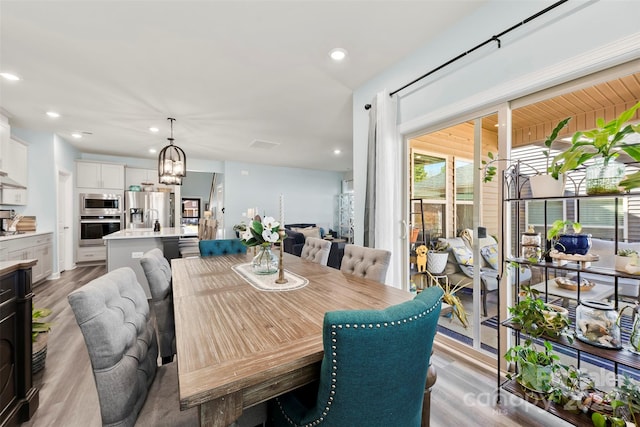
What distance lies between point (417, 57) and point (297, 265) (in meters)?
2.21

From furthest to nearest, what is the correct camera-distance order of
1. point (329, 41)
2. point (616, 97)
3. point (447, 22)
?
1. point (329, 41)
2. point (447, 22)
3. point (616, 97)

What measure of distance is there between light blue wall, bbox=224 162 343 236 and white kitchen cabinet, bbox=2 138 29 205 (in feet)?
12.3

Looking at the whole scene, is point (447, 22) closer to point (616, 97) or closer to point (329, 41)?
point (329, 41)

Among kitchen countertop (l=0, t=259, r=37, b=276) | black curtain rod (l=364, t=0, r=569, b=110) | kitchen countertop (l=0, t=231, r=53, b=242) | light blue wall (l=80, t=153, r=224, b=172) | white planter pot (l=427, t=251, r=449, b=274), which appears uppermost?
light blue wall (l=80, t=153, r=224, b=172)

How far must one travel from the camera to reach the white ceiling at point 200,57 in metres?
1.95

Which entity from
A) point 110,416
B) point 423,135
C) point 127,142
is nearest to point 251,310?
point 110,416

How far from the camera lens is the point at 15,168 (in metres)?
4.15

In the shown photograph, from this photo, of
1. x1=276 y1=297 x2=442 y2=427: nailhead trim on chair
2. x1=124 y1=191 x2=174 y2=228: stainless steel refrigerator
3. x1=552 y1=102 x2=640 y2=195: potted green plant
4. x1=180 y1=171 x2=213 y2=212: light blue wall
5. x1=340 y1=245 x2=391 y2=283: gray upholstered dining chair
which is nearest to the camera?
x1=276 y1=297 x2=442 y2=427: nailhead trim on chair

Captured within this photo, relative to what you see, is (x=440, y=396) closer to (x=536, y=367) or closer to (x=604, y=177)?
(x=536, y=367)

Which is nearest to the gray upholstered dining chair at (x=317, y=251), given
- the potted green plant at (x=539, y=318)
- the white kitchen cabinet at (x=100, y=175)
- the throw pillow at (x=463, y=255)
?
the throw pillow at (x=463, y=255)

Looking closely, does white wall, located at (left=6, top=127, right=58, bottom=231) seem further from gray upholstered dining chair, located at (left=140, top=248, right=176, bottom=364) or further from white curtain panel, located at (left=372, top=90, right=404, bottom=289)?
white curtain panel, located at (left=372, top=90, right=404, bottom=289)

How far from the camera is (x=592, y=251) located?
5.12 feet

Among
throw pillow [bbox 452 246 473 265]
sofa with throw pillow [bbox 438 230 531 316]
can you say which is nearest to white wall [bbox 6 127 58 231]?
sofa with throw pillow [bbox 438 230 531 316]

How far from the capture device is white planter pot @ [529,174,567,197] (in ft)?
4.71
